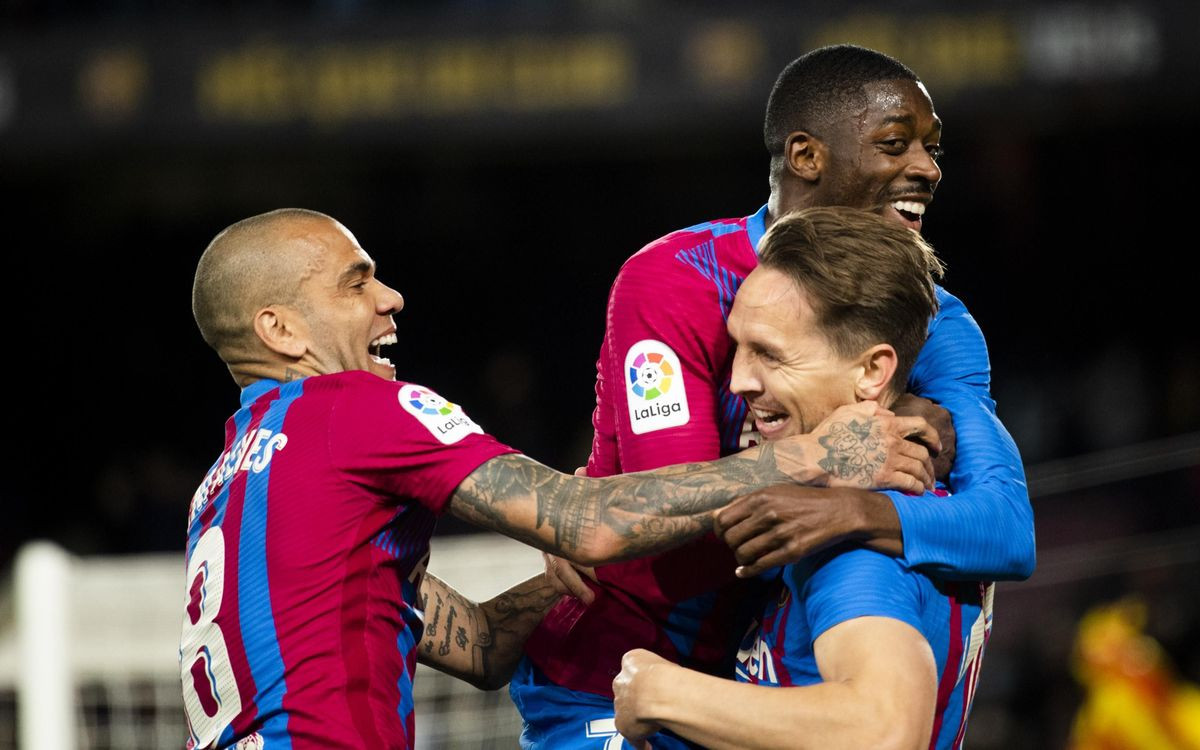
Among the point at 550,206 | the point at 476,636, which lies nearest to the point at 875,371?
the point at 476,636

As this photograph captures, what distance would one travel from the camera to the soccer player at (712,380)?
2.52m

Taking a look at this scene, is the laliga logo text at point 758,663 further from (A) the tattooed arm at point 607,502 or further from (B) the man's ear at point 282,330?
(B) the man's ear at point 282,330

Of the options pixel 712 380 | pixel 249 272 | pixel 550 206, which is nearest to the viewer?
pixel 712 380

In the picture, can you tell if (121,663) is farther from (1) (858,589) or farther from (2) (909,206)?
(1) (858,589)

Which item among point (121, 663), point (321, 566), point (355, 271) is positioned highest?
point (355, 271)

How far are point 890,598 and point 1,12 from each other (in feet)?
28.1

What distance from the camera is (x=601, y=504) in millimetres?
2453

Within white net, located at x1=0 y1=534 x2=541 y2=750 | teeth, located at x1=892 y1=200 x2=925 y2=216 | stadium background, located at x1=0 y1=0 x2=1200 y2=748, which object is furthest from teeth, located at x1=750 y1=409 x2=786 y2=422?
stadium background, located at x1=0 y1=0 x2=1200 y2=748

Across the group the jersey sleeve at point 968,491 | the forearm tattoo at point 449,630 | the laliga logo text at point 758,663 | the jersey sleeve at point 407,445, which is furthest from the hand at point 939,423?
the forearm tattoo at point 449,630

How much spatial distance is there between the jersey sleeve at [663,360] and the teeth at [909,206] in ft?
1.24

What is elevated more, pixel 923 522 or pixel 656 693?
pixel 923 522

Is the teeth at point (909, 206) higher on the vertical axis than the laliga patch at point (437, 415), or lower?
higher

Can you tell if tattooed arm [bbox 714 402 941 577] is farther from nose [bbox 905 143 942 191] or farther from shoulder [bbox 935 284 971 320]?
nose [bbox 905 143 942 191]

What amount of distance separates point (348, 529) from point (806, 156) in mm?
1081
